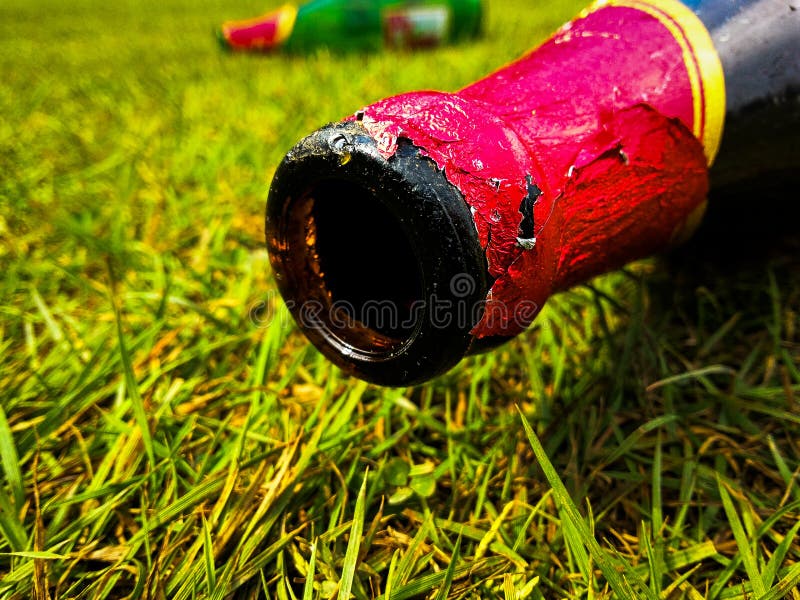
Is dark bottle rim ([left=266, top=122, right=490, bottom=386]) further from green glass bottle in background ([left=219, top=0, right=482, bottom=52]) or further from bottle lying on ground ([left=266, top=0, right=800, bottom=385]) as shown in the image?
green glass bottle in background ([left=219, top=0, right=482, bottom=52])

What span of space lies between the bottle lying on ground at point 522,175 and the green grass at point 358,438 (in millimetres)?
173

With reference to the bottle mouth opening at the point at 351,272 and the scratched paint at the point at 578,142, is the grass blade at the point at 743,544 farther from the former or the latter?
the bottle mouth opening at the point at 351,272

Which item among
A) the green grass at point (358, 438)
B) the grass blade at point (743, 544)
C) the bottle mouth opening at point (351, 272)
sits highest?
the bottle mouth opening at point (351, 272)

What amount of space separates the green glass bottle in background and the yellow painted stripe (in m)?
2.23

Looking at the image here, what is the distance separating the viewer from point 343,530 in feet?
2.66

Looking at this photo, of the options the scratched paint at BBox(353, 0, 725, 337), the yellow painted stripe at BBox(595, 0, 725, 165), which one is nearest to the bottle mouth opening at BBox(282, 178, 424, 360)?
the scratched paint at BBox(353, 0, 725, 337)

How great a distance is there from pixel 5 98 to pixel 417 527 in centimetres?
243

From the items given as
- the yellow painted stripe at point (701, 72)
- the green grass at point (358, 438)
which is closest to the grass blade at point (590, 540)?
the green grass at point (358, 438)

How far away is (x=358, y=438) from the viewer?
945 mm

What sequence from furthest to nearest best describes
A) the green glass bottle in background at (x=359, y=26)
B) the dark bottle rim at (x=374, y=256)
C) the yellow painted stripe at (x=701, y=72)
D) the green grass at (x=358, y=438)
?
the green glass bottle in background at (x=359, y=26) < the yellow painted stripe at (x=701, y=72) < the green grass at (x=358, y=438) < the dark bottle rim at (x=374, y=256)

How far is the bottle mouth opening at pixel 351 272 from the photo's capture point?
799 mm

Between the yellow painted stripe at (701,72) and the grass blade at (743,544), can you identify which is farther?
the yellow painted stripe at (701,72)

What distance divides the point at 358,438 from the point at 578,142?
0.50 m

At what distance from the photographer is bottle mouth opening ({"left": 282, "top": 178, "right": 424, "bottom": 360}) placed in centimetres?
80
